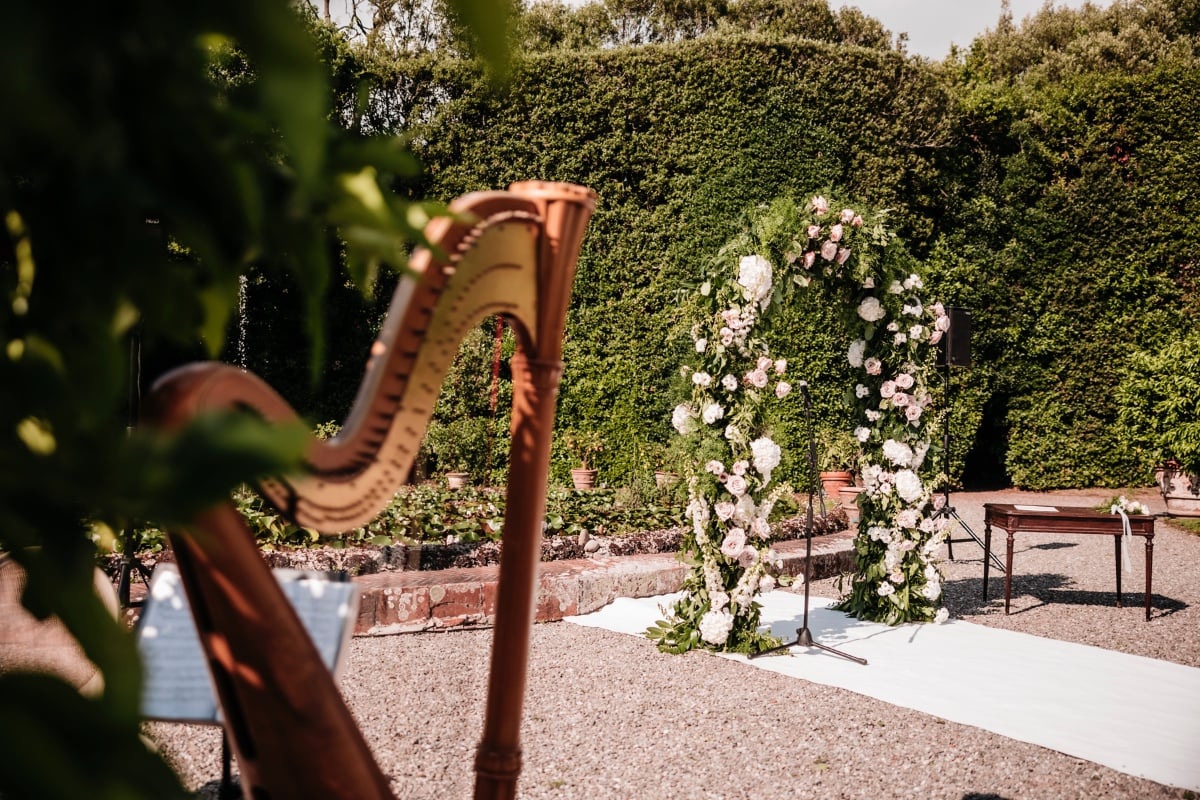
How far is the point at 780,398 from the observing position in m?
5.04

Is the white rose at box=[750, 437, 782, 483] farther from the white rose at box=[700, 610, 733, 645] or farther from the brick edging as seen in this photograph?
the brick edging

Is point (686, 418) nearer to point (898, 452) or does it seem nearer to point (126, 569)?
point (898, 452)

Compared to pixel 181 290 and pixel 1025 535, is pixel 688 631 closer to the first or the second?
pixel 181 290

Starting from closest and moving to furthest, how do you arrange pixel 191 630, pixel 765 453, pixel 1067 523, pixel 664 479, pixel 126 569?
pixel 191 630 < pixel 126 569 < pixel 765 453 < pixel 1067 523 < pixel 664 479

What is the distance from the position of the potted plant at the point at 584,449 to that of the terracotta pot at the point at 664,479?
0.72m

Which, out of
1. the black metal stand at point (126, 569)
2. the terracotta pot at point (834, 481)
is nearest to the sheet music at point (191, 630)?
the black metal stand at point (126, 569)

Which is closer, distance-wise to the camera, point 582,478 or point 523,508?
point 523,508

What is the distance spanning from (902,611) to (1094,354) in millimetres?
7975

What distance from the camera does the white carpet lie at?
138 inches

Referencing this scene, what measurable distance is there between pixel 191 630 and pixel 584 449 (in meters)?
7.85

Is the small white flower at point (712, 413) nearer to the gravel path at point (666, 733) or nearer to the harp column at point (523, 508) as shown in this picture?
the gravel path at point (666, 733)

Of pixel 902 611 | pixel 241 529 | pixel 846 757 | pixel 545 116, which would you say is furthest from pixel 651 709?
pixel 545 116

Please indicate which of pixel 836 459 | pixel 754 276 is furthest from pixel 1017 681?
pixel 836 459

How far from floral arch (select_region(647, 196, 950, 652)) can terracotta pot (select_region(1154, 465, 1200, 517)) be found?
5.83m
